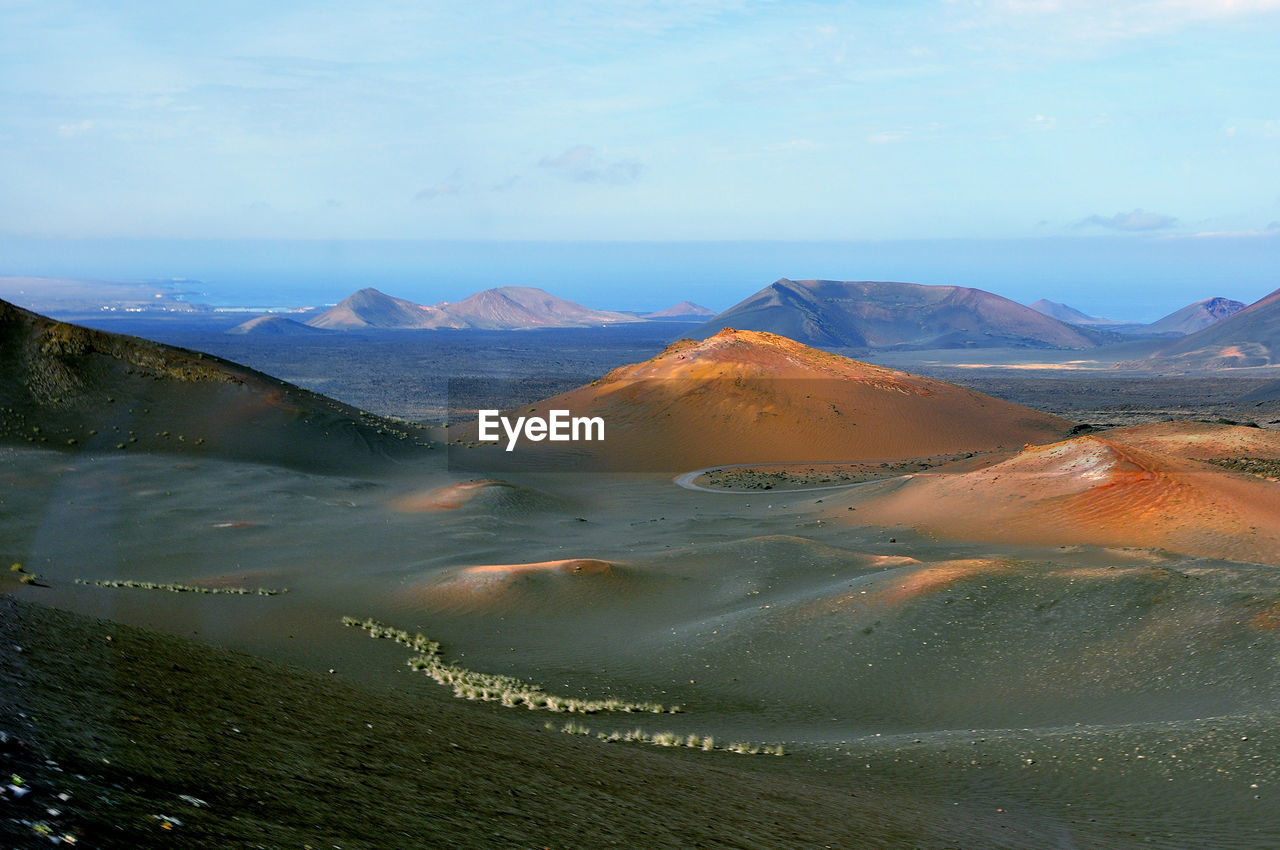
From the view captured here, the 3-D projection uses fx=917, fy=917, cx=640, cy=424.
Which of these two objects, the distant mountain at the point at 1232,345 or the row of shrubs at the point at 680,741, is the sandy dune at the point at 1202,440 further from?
the distant mountain at the point at 1232,345

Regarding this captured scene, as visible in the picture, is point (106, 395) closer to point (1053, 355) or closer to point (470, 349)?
point (470, 349)

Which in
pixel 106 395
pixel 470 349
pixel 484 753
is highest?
pixel 470 349

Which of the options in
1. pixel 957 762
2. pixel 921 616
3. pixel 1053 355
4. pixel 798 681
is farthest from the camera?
pixel 1053 355

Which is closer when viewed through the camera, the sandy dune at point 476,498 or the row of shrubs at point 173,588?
the row of shrubs at point 173,588

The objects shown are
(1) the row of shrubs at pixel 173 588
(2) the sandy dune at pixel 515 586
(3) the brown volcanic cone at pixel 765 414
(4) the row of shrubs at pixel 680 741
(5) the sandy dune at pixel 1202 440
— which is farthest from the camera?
(3) the brown volcanic cone at pixel 765 414

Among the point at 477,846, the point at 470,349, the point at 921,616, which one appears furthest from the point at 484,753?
the point at 470,349

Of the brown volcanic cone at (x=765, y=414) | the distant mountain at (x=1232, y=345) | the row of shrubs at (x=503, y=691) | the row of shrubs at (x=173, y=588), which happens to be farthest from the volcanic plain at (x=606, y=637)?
the distant mountain at (x=1232, y=345)

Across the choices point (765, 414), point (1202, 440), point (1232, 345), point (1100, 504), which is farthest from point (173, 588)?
point (1232, 345)

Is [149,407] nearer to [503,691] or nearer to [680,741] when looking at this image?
[503,691]
